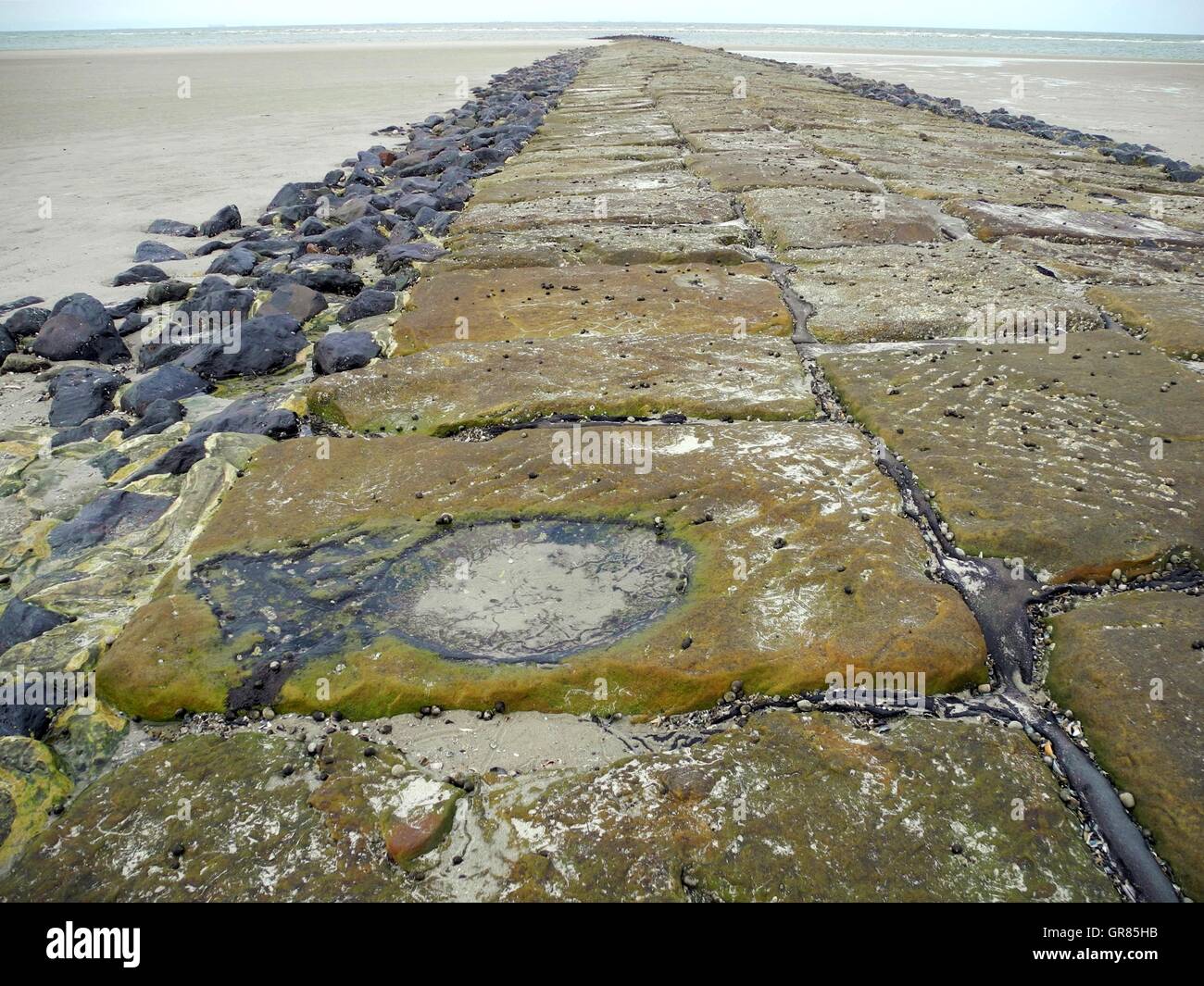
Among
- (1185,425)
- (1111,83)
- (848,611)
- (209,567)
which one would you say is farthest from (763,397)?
(1111,83)

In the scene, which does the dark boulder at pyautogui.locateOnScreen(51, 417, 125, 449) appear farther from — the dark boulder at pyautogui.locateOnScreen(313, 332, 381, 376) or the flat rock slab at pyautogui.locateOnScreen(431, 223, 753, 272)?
the flat rock slab at pyautogui.locateOnScreen(431, 223, 753, 272)

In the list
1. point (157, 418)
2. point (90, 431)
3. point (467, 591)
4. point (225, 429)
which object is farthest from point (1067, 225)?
point (90, 431)

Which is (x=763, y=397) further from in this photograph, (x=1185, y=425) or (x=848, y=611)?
(x=1185, y=425)

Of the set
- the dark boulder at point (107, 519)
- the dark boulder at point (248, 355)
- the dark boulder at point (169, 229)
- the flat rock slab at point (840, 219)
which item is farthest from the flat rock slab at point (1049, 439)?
the dark boulder at point (169, 229)

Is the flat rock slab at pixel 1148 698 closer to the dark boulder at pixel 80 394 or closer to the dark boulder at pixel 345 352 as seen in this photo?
the dark boulder at pixel 345 352

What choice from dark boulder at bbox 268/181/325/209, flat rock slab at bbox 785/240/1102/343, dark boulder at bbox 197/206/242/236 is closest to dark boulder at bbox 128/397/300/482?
flat rock slab at bbox 785/240/1102/343

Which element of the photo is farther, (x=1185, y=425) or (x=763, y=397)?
(x=763, y=397)
